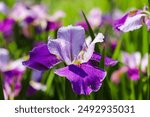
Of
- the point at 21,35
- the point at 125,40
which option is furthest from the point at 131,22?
the point at 21,35

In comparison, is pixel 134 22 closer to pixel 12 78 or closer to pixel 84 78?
pixel 84 78

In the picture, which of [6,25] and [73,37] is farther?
[6,25]

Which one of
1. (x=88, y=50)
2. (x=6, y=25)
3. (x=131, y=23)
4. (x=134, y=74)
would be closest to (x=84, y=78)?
(x=88, y=50)

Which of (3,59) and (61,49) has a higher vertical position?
(61,49)

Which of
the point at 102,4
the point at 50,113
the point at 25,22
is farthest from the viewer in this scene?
the point at 102,4

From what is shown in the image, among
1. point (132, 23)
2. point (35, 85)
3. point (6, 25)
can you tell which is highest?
point (132, 23)

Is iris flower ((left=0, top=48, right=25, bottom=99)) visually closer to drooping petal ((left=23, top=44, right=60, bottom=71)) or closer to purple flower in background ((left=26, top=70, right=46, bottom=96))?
purple flower in background ((left=26, top=70, right=46, bottom=96))

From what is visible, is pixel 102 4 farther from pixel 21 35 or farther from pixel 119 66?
pixel 119 66

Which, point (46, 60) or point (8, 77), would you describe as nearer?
point (46, 60)
